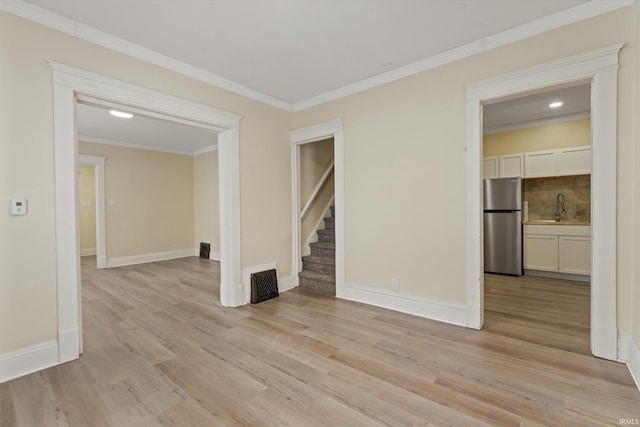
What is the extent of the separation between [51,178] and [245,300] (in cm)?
228

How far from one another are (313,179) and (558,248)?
420 cm

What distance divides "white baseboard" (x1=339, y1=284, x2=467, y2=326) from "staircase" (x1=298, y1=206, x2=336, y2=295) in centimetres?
41

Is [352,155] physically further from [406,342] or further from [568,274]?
[568,274]

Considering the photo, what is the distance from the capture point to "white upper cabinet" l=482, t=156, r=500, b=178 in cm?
532

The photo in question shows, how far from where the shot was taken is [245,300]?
3588 millimetres

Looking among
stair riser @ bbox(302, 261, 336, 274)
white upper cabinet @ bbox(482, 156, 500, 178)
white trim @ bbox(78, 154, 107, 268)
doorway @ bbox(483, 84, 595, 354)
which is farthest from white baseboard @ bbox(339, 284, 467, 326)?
white trim @ bbox(78, 154, 107, 268)

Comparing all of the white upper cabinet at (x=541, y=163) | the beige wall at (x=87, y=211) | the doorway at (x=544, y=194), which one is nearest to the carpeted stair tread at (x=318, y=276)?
the doorway at (x=544, y=194)

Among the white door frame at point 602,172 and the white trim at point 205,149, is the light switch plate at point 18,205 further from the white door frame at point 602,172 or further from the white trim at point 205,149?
the white trim at point 205,149

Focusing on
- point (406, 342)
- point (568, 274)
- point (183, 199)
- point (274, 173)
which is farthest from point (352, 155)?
point (183, 199)

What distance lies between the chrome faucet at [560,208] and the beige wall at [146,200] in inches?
315

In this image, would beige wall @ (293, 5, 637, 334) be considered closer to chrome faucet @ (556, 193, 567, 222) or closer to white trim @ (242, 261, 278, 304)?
white trim @ (242, 261, 278, 304)

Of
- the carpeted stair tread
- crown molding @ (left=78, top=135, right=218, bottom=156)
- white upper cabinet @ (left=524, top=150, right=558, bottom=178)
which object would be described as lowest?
the carpeted stair tread

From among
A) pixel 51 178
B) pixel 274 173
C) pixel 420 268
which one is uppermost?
pixel 274 173

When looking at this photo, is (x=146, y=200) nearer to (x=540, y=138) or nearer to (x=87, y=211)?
(x=87, y=211)
